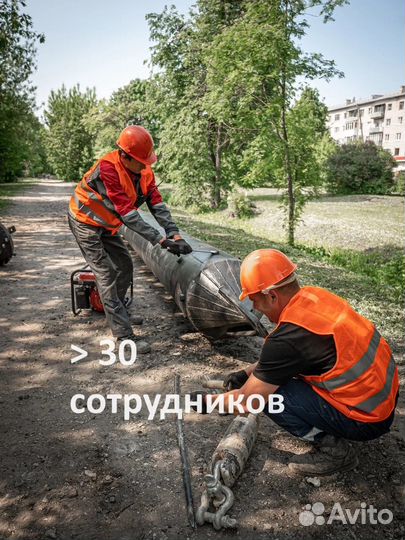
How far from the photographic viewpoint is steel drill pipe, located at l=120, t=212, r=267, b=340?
141 inches

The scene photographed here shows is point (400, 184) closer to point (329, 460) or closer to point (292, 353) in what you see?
point (329, 460)

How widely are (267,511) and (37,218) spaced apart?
40.8 feet

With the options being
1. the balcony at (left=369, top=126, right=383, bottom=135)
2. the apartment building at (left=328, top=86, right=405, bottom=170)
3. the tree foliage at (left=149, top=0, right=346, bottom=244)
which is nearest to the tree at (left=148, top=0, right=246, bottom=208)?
the tree foliage at (left=149, top=0, right=346, bottom=244)

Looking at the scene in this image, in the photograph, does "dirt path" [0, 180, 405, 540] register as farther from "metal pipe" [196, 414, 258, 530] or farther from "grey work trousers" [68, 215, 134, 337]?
"grey work trousers" [68, 215, 134, 337]

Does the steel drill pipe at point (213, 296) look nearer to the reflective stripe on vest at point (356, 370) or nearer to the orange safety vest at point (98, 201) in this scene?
the orange safety vest at point (98, 201)

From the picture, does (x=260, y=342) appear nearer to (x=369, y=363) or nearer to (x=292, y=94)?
(x=369, y=363)

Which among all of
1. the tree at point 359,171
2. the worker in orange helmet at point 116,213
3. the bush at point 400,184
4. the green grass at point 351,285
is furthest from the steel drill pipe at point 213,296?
the bush at point 400,184

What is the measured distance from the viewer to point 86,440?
284 cm

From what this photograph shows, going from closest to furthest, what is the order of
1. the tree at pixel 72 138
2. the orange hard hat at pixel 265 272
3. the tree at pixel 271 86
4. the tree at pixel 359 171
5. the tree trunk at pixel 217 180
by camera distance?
1. the orange hard hat at pixel 265 272
2. the tree at pixel 271 86
3. the tree trunk at pixel 217 180
4. the tree at pixel 359 171
5. the tree at pixel 72 138

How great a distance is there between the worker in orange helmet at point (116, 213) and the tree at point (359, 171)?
1038 inches

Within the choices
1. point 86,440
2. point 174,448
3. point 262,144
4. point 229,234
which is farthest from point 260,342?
point 262,144

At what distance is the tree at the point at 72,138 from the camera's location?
41.4m

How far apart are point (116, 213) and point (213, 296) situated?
1322 millimetres

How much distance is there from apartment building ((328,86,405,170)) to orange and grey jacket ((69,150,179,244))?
2391 inches
